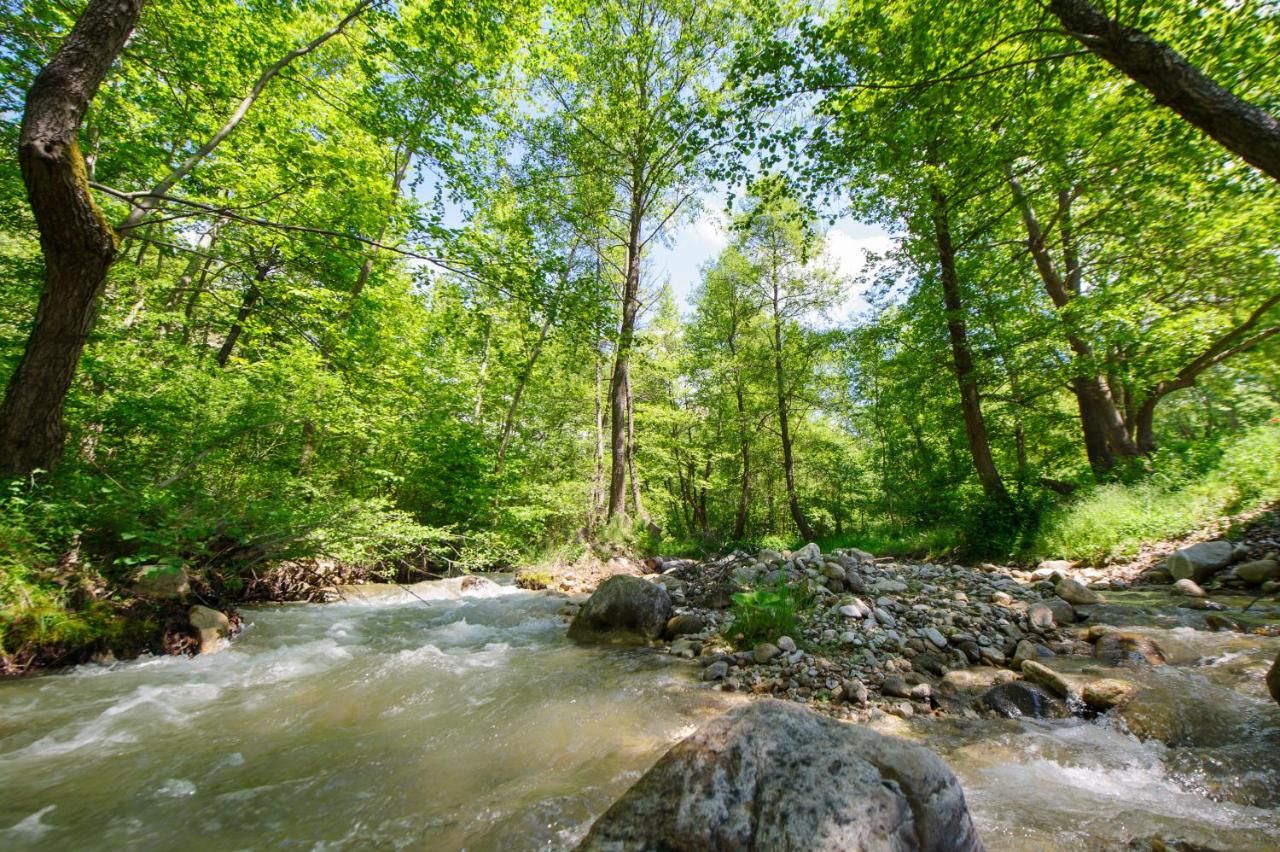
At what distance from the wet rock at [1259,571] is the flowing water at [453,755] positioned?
2300 mm

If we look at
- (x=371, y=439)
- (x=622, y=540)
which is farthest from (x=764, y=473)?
(x=371, y=439)

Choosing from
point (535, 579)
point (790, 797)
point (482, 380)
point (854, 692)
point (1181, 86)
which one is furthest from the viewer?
point (482, 380)

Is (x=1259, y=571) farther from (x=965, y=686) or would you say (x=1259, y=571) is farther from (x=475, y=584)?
(x=475, y=584)

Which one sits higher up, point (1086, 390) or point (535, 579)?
point (1086, 390)

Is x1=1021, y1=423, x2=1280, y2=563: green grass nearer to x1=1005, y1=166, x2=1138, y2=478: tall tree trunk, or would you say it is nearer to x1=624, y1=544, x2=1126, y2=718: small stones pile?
x1=1005, y1=166, x2=1138, y2=478: tall tree trunk

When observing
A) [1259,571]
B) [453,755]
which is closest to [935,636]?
[453,755]

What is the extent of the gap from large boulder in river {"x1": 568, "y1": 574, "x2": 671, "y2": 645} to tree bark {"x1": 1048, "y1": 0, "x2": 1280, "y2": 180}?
6.72 metres

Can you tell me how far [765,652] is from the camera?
15.5 ft

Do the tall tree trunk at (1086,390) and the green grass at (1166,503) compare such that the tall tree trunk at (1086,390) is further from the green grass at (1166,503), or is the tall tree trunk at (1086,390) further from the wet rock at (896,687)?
the wet rock at (896,687)

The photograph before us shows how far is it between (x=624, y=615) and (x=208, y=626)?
4.69 meters

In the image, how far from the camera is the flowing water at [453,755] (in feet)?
8.00

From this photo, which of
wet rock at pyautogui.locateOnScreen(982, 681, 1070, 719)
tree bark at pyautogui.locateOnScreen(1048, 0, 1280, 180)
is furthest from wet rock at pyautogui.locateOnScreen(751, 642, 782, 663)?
tree bark at pyautogui.locateOnScreen(1048, 0, 1280, 180)

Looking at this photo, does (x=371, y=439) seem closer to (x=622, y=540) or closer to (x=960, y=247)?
(x=622, y=540)

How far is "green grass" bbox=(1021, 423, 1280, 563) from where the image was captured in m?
7.76
